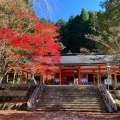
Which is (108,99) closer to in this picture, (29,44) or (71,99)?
(71,99)

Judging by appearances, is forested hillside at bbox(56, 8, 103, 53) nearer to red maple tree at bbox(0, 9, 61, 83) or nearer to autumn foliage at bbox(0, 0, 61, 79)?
red maple tree at bbox(0, 9, 61, 83)

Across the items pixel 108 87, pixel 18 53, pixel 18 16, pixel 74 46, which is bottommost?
pixel 108 87

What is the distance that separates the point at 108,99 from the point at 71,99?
8.78 feet

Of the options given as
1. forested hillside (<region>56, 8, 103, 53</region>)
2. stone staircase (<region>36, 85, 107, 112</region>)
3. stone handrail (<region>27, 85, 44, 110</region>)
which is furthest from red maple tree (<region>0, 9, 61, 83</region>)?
forested hillside (<region>56, 8, 103, 53</region>)

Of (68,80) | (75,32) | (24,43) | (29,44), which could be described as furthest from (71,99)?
(75,32)

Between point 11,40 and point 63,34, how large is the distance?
35.7m

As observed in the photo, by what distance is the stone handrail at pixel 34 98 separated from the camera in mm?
13258

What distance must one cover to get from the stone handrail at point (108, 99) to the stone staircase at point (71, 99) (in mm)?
290

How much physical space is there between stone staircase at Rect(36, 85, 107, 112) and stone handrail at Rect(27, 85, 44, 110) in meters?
0.29

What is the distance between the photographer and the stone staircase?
13.1m

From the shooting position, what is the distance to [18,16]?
12.4 m

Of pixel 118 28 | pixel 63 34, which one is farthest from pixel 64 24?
pixel 118 28

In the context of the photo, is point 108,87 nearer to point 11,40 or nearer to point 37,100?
point 37,100

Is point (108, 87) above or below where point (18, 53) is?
below
